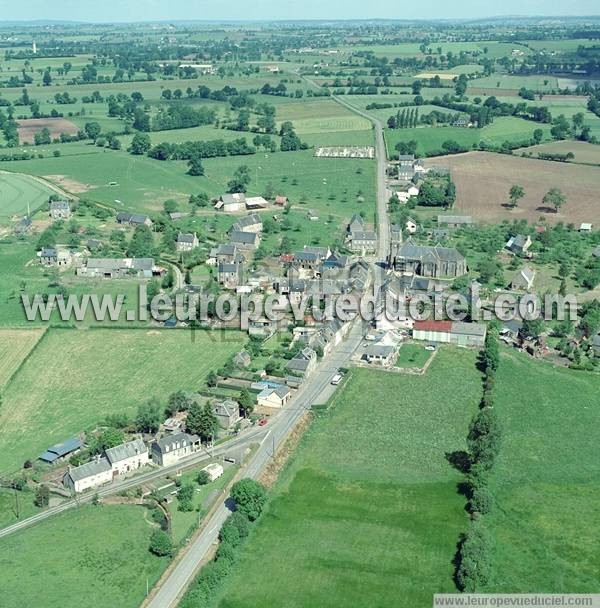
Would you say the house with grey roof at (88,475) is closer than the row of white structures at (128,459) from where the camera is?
Yes

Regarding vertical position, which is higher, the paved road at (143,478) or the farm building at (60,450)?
the farm building at (60,450)

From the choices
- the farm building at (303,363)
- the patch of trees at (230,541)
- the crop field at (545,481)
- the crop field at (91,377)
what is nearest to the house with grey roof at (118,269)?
the crop field at (91,377)

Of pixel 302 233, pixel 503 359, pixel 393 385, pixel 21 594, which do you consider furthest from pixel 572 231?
pixel 21 594

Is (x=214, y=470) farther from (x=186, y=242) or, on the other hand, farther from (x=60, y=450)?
(x=186, y=242)

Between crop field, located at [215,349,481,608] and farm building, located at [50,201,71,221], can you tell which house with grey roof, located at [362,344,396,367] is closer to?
crop field, located at [215,349,481,608]

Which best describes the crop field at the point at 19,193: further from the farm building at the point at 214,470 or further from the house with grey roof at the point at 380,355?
the farm building at the point at 214,470

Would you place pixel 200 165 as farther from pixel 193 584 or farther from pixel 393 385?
pixel 193 584
